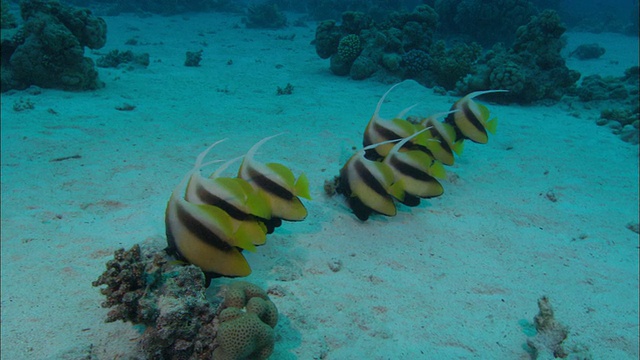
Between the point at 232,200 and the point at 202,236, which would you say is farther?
the point at 232,200

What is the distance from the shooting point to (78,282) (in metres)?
2.71

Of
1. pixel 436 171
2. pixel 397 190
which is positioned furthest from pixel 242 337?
pixel 436 171

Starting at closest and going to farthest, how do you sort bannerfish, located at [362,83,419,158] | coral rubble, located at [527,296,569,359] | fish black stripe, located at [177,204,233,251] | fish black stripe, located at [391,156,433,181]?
fish black stripe, located at [177,204,233,251] → coral rubble, located at [527,296,569,359] → fish black stripe, located at [391,156,433,181] → bannerfish, located at [362,83,419,158]

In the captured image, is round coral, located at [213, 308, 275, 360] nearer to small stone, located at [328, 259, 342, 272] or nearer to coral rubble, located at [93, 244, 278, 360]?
coral rubble, located at [93, 244, 278, 360]

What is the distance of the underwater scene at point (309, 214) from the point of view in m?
2.32

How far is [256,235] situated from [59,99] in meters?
7.48

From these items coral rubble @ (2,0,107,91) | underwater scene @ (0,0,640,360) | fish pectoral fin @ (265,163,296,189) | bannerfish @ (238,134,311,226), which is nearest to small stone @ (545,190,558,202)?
underwater scene @ (0,0,640,360)

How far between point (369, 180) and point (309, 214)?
868 millimetres

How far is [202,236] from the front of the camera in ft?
7.59

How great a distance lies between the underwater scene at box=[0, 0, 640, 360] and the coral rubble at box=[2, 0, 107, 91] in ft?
0.13

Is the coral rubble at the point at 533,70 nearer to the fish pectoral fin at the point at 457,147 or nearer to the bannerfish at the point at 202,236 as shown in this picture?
the fish pectoral fin at the point at 457,147

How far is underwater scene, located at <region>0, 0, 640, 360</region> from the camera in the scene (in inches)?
91.3

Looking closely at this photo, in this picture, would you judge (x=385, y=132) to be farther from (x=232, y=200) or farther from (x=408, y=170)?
(x=232, y=200)

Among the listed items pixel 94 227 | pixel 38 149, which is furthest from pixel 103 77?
pixel 94 227
